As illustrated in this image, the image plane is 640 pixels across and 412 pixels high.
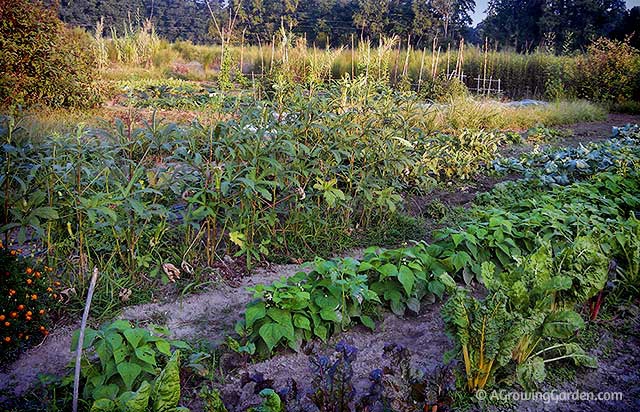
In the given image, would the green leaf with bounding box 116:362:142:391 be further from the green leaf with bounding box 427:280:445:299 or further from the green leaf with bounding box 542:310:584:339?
the green leaf with bounding box 542:310:584:339

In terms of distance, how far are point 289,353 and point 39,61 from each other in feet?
21.1

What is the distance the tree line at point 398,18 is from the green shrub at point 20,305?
76.2 ft

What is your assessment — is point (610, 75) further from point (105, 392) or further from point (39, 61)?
point (105, 392)

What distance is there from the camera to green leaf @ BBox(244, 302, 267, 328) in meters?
2.05

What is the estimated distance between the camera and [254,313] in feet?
6.77

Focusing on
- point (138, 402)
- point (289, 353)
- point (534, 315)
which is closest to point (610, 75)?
point (534, 315)

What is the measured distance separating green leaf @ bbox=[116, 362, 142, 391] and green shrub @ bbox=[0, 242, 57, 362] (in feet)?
1.98

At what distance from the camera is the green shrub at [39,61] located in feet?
20.9

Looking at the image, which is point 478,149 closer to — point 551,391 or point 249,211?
point 249,211

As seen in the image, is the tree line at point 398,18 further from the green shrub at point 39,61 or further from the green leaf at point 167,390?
the green leaf at point 167,390

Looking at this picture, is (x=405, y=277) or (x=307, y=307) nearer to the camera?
(x=307, y=307)

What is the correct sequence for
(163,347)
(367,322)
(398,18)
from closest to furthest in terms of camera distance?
(163,347)
(367,322)
(398,18)

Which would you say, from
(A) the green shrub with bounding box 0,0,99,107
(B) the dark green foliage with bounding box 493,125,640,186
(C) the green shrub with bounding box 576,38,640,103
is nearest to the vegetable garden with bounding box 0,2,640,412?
(B) the dark green foliage with bounding box 493,125,640,186

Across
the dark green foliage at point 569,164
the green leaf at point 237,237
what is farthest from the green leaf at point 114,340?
the dark green foliage at point 569,164
